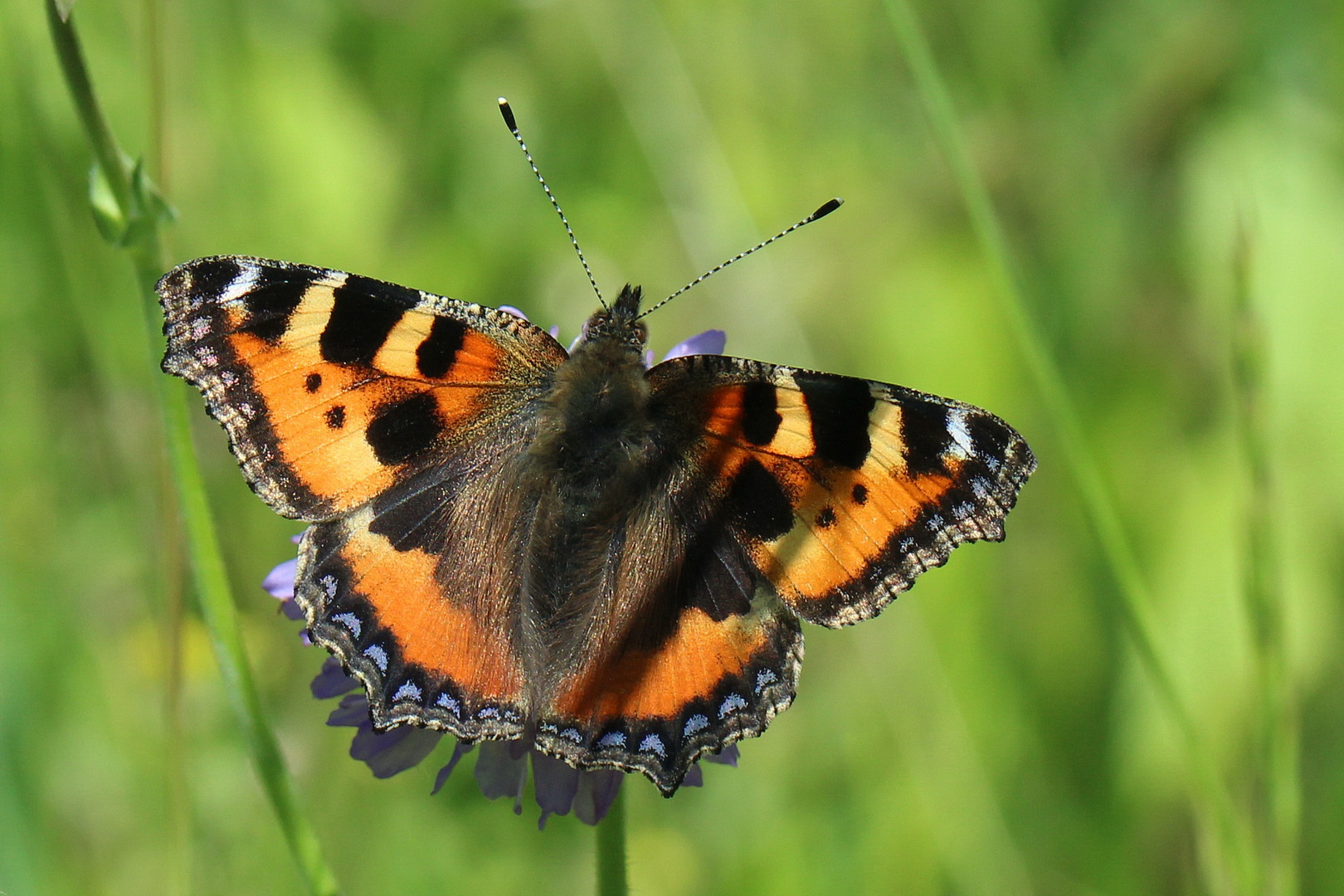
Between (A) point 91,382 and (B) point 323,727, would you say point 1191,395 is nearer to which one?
(B) point 323,727

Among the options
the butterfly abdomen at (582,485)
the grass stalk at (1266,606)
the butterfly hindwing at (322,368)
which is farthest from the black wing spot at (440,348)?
the grass stalk at (1266,606)

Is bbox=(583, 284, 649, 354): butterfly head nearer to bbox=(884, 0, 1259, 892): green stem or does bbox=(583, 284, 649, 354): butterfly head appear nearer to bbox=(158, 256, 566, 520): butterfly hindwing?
bbox=(158, 256, 566, 520): butterfly hindwing

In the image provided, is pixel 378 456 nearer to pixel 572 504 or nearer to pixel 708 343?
pixel 572 504

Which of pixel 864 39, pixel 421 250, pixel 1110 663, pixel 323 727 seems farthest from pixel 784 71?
pixel 323 727

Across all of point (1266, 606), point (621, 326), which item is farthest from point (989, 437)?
point (621, 326)

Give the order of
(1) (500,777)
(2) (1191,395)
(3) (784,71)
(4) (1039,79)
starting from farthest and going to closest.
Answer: (3) (784,71), (4) (1039,79), (2) (1191,395), (1) (500,777)

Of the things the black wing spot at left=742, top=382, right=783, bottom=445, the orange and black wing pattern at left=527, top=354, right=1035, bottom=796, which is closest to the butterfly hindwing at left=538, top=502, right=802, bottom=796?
the orange and black wing pattern at left=527, top=354, right=1035, bottom=796

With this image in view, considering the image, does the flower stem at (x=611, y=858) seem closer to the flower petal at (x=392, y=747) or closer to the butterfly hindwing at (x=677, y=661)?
the butterfly hindwing at (x=677, y=661)
